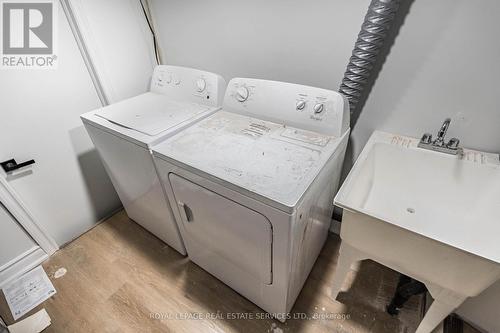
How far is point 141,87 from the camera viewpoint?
193cm

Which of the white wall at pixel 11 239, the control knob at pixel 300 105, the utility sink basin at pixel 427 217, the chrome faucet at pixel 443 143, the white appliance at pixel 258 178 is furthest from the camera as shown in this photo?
the white wall at pixel 11 239

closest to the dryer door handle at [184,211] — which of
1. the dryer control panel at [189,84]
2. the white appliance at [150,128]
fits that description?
the white appliance at [150,128]

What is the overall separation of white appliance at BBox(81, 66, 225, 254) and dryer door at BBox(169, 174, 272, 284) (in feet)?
0.70

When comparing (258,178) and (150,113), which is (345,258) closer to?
(258,178)

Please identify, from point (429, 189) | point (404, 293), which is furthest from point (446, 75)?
point (404, 293)

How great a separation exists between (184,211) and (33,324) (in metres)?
1.17

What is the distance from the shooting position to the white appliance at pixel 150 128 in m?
1.26

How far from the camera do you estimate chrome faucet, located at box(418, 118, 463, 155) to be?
3.48 ft

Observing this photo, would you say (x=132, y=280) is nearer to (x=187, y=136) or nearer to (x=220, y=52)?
(x=187, y=136)

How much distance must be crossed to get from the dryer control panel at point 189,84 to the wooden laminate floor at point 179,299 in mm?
1148

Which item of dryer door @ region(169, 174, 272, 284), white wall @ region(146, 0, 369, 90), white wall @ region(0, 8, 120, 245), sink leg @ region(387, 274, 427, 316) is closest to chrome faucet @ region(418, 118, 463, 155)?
white wall @ region(146, 0, 369, 90)

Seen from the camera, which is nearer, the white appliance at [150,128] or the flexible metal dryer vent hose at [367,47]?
the flexible metal dryer vent hose at [367,47]

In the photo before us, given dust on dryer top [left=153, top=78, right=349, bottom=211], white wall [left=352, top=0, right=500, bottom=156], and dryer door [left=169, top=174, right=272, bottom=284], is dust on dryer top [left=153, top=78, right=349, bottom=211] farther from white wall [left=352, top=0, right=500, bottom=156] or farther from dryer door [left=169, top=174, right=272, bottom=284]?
white wall [left=352, top=0, right=500, bottom=156]

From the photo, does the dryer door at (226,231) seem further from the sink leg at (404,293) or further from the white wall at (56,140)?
the white wall at (56,140)
